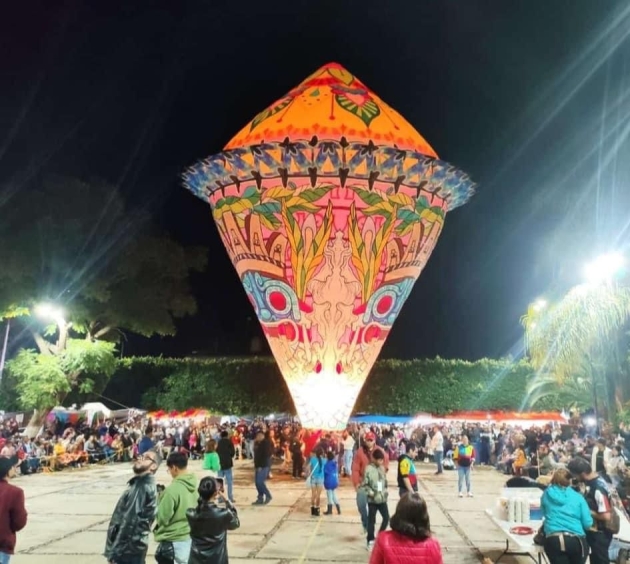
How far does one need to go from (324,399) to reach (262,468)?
3.16 meters

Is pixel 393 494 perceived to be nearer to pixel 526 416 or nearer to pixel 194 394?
pixel 526 416

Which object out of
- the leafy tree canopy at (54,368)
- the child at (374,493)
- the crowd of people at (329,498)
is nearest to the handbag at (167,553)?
the crowd of people at (329,498)

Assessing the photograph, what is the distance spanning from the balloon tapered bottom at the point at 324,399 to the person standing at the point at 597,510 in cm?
969

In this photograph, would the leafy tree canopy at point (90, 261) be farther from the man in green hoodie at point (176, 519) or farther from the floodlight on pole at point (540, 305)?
the man in green hoodie at point (176, 519)

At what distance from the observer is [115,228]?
24.2 meters

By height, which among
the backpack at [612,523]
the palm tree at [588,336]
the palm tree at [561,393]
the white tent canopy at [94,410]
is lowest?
the backpack at [612,523]

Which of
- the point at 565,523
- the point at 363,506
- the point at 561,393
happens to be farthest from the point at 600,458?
the point at 561,393

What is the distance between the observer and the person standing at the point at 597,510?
5516 millimetres

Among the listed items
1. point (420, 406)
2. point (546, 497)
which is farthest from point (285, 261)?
point (420, 406)

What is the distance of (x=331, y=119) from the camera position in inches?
579

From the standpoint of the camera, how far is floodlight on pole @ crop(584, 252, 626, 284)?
60.2 feet

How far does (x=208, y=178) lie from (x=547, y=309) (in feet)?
42.3

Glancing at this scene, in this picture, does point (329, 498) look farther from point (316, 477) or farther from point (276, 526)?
point (276, 526)

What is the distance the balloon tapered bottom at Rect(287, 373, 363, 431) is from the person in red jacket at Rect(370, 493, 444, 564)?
461 inches
